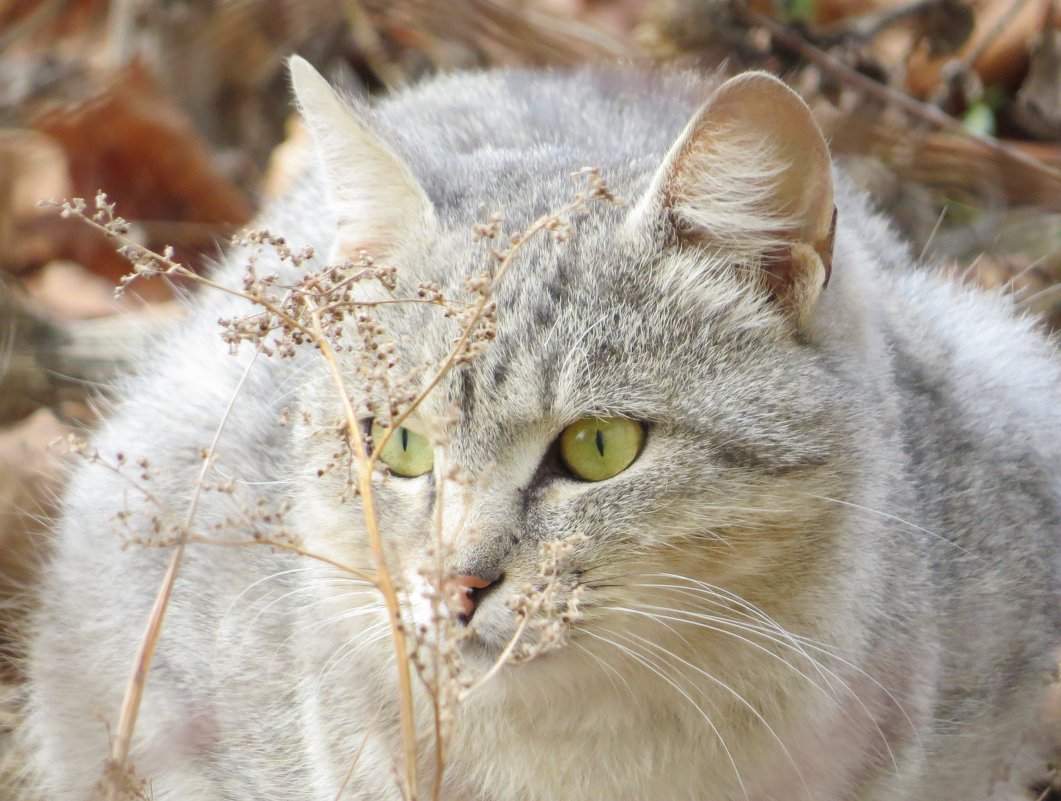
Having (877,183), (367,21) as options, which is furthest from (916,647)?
(367,21)

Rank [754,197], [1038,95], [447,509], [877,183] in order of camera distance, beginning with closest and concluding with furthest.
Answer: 1. [447,509]
2. [754,197]
3. [877,183]
4. [1038,95]

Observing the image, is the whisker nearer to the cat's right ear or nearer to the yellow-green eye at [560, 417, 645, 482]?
the yellow-green eye at [560, 417, 645, 482]

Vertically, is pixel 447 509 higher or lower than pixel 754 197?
lower

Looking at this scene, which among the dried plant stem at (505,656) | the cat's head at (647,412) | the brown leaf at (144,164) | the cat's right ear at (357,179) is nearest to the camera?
the dried plant stem at (505,656)

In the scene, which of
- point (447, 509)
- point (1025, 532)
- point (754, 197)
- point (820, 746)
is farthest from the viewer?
point (1025, 532)

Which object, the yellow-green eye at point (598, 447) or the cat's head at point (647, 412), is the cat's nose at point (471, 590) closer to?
the cat's head at point (647, 412)

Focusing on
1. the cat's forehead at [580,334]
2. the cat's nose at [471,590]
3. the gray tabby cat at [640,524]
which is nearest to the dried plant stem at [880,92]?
the gray tabby cat at [640,524]

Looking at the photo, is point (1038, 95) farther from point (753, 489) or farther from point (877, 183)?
point (753, 489)
